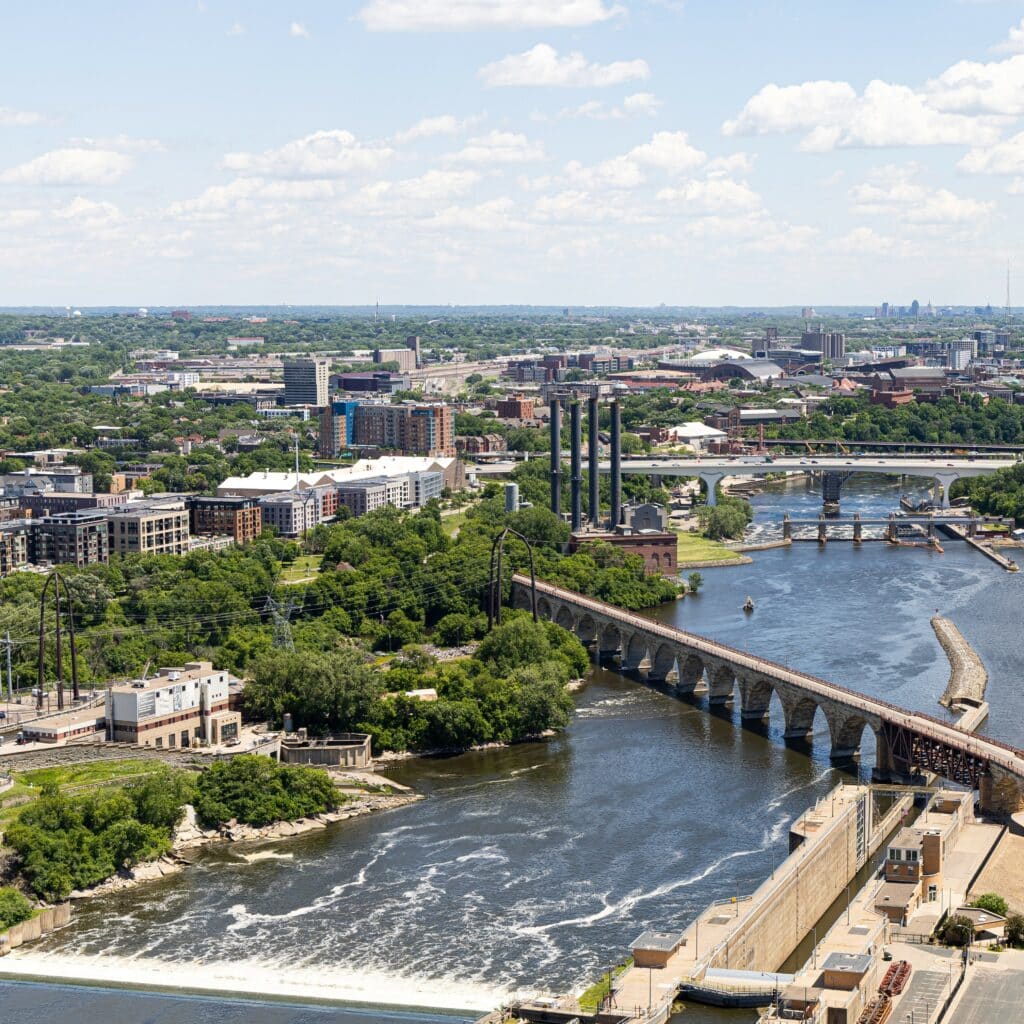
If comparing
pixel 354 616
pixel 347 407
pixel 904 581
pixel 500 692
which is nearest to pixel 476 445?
pixel 347 407

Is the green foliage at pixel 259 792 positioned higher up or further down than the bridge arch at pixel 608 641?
higher up

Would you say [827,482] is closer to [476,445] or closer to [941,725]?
[476,445]

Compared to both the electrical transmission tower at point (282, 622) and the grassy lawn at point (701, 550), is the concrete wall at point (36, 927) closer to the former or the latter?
the electrical transmission tower at point (282, 622)

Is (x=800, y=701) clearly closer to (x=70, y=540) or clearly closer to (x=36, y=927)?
(x=36, y=927)

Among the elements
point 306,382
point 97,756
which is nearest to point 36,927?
point 97,756

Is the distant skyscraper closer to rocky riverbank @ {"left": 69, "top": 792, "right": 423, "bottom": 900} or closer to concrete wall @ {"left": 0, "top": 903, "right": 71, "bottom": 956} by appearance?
rocky riverbank @ {"left": 69, "top": 792, "right": 423, "bottom": 900}

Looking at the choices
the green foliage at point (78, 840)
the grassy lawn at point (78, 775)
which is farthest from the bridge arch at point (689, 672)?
the green foliage at point (78, 840)

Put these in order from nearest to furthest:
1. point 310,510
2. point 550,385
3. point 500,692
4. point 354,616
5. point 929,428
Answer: point 500,692
point 354,616
point 310,510
point 929,428
point 550,385
